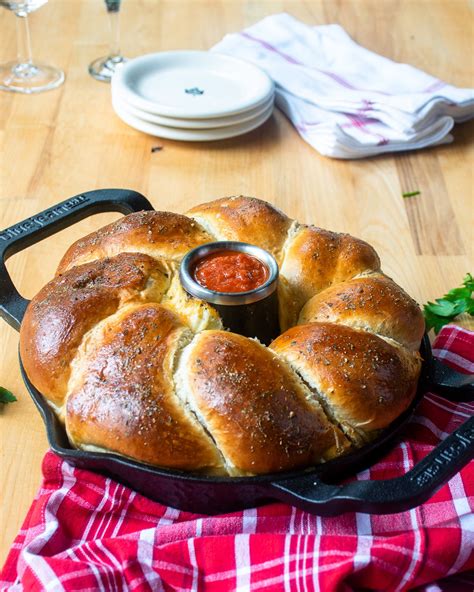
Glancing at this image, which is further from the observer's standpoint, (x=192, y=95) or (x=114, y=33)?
(x=114, y=33)

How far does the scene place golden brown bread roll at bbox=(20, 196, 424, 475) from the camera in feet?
4.00

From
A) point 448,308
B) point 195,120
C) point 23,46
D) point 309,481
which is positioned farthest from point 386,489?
point 23,46

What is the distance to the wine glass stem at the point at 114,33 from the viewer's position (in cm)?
286

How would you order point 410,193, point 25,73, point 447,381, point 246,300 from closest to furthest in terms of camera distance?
point 246,300
point 447,381
point 410,193
point 25,73

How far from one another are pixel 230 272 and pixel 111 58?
173 centimetres

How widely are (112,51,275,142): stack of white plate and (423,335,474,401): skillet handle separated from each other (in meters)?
1.19

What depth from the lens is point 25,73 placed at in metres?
2.85

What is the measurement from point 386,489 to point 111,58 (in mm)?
2181

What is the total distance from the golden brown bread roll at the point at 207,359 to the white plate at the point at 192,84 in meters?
1.00

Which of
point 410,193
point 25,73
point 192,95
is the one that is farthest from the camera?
point 25,73

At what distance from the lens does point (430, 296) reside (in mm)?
1977

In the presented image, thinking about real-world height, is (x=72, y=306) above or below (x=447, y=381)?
above

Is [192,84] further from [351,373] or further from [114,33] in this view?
[351,373]

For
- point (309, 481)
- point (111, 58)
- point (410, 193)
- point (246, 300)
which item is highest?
point (246, 300)
